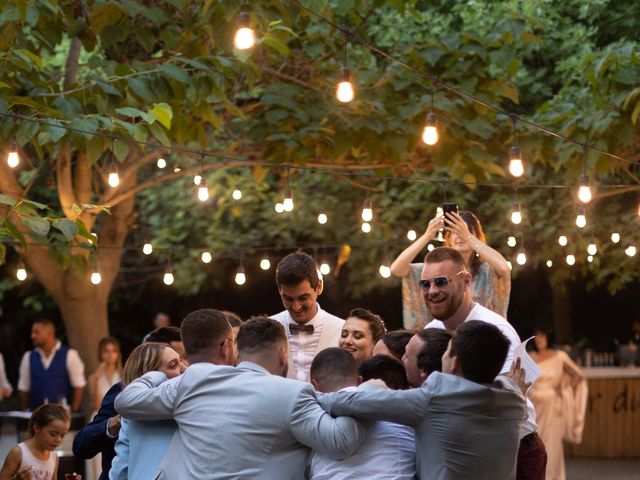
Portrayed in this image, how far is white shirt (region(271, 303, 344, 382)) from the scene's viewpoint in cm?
619

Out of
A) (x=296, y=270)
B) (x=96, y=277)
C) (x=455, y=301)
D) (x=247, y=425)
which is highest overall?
(x=96, y=277)

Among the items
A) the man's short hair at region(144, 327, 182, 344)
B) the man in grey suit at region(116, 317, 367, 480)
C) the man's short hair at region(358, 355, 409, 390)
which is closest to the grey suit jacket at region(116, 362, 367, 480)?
the man in grey suit at region(116, 317, 367, 480)

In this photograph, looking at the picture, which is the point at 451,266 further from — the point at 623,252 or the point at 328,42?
the point at 623,252

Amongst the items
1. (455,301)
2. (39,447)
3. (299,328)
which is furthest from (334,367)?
(39,447)

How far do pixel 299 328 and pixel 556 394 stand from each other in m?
6.67

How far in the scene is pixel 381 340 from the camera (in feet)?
18.1

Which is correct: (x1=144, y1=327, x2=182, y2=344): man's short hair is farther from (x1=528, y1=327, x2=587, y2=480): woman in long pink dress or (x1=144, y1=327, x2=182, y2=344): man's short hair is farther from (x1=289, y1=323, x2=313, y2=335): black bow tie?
(x1=528, y1=327, x2=587, y2=480): woman in long pink dress

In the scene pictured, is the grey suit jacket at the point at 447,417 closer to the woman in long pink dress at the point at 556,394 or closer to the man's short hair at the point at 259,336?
the man's short hair at the point at 259,336

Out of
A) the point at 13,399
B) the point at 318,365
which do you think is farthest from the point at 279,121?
the point at 13,399

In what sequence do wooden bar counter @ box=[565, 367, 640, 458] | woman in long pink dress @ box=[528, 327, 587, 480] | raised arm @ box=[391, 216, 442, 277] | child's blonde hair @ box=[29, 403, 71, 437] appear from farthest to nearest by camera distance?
wooden bar counter @ box=[565, 367, 640, 458] → woman in long pink dress @ box=[528, 327, 587, 480] → child's blonde hair @ box=[29, 403, 71, 437] → raised arm @ box=[391, 216, 442, 277]

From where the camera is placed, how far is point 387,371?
190 inches

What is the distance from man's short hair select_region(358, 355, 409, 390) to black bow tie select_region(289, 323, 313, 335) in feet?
4.22

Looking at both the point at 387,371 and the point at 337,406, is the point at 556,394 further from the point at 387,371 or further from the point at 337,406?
the point at 337,406

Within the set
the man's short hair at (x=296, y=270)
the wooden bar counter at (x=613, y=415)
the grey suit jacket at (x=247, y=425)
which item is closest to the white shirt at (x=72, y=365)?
the wooden bar counter at (x=613, y=415)
